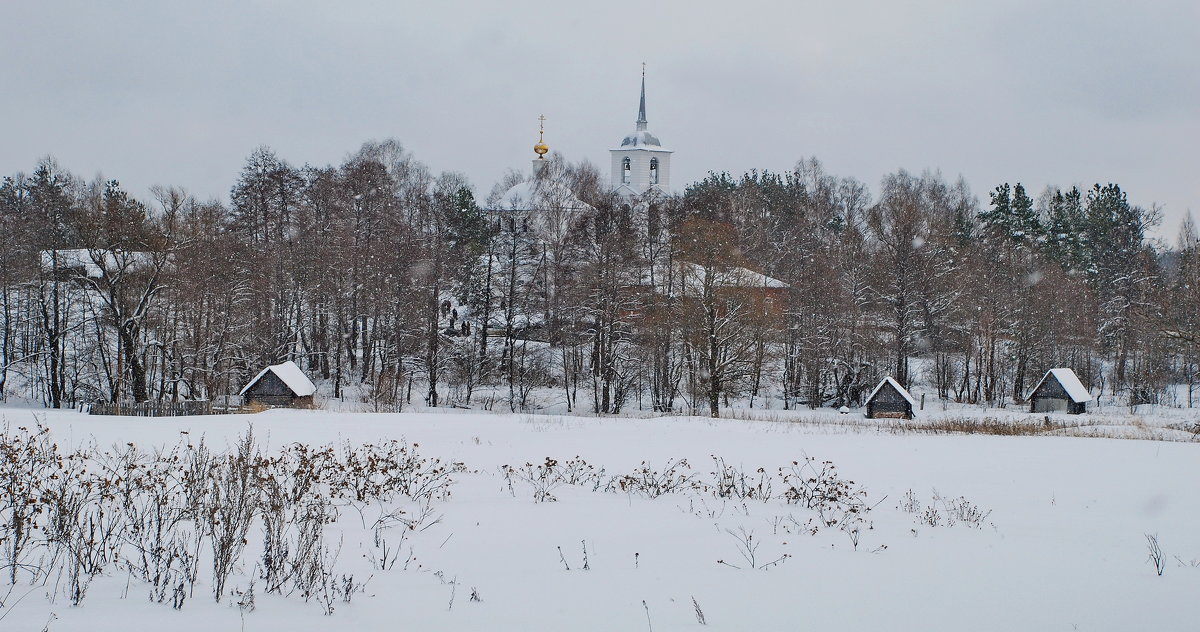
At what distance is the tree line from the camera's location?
33.8 metres

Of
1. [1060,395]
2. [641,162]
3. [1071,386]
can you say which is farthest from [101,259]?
[641,162]

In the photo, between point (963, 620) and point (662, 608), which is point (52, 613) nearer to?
point (662, 608)

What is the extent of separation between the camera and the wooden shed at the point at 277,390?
3033 centimetres

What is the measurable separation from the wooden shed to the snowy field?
15420 millimetres

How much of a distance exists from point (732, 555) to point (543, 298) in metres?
37.1

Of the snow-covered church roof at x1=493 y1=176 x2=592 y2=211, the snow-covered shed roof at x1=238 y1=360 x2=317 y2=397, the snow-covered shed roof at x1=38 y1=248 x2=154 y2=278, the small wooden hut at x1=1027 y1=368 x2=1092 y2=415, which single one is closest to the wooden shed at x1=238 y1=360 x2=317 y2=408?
the snow-covered shed roof at x1=238 y1=360 x2=317 y2=397

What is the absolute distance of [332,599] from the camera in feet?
20.7

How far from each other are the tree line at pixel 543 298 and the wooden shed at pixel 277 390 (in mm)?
2989

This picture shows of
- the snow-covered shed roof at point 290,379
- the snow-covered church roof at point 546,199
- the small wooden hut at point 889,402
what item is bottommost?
the small wooden hut at point 889,402

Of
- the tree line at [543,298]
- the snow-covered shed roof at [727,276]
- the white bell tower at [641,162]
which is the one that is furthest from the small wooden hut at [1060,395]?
the white bell tower at [641,162]

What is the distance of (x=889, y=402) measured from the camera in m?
36.0

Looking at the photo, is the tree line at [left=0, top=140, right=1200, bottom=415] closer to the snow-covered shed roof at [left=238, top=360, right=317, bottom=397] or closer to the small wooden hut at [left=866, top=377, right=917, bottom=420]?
the snow-covered shed roof at [left=238, top=360, right=317, bottom=397]

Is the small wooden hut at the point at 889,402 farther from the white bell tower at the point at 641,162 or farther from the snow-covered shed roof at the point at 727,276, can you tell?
the white bell tower at the point at 641,162

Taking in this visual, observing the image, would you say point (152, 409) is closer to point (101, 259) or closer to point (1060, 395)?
point (101, 259)
